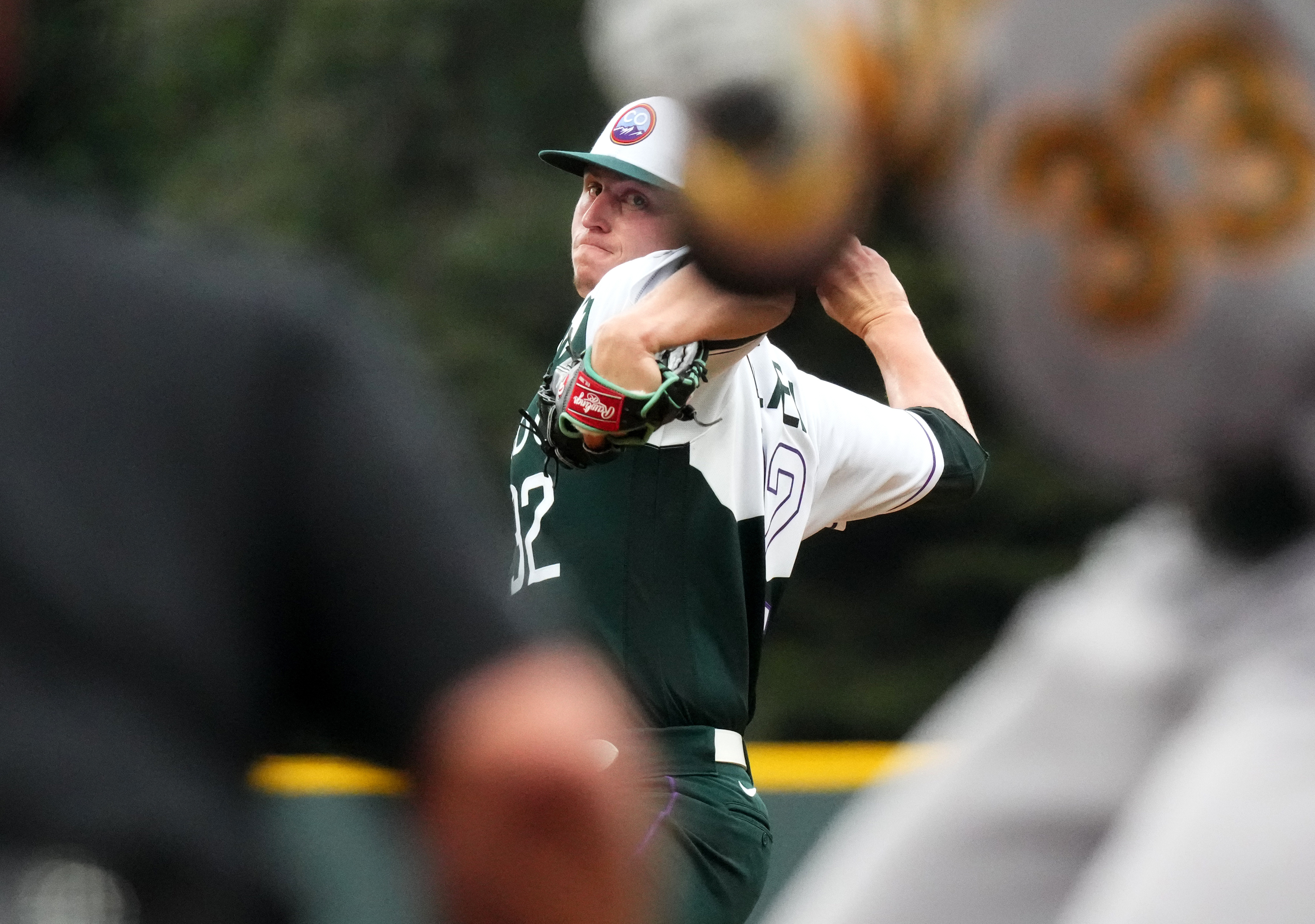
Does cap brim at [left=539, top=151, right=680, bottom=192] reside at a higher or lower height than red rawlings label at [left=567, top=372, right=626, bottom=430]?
higher

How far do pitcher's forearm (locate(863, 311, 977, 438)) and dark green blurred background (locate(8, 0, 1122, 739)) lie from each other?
9166 mm

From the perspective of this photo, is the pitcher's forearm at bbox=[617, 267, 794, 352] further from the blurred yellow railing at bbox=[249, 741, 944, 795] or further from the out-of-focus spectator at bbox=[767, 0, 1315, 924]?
the blurred yellow railing at bbox=[249, 741, 944, 795]

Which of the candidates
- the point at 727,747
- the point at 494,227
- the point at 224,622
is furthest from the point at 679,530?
the point at 494,227

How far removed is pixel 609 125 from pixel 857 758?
9.28ft

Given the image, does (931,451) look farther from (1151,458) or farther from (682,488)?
(1151,458)

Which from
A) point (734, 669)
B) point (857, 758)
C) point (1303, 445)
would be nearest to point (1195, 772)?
point (1303, 445)

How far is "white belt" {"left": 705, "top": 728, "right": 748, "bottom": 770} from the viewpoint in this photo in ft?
10.6

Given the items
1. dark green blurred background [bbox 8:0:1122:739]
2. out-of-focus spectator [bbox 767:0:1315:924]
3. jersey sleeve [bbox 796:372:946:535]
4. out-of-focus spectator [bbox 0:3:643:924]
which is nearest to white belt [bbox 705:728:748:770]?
jersey sleeve [bbox 796:372:946:535]

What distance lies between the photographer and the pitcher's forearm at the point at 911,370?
3.33 meters

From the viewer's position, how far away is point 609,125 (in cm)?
345

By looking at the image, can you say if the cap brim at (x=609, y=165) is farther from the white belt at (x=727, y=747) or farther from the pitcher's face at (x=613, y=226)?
the white belt at (x=727, y=747)

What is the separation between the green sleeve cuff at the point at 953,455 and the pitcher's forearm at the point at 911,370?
0.07 ft

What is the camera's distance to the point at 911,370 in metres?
3.52

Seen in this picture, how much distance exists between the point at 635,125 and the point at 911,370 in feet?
2.02
